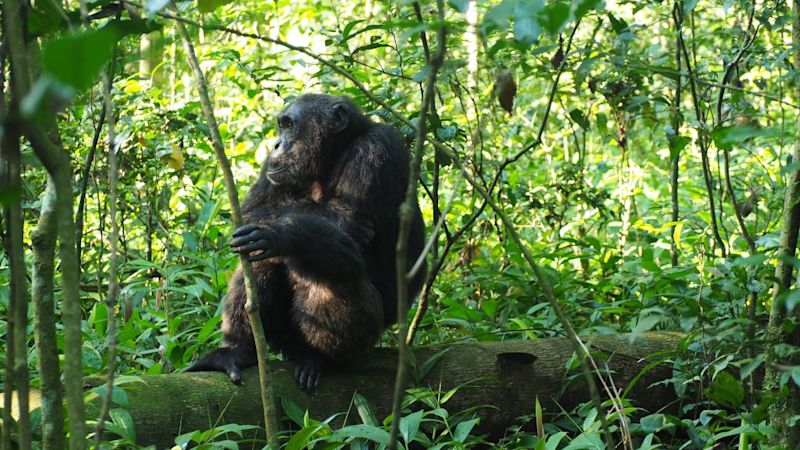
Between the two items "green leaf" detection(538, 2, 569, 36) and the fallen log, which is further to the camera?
the fallen log

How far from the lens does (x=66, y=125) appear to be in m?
6.65

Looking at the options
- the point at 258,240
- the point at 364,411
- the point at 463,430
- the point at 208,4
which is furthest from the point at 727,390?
the point at 208,4

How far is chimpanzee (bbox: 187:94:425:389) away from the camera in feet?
16.6

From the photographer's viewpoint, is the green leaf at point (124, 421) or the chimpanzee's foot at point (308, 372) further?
the chimpanzee's foot at point (308, 372)

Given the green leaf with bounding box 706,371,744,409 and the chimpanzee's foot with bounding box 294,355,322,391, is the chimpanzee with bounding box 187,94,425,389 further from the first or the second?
the green leaf with bounding box 706,371,744,409

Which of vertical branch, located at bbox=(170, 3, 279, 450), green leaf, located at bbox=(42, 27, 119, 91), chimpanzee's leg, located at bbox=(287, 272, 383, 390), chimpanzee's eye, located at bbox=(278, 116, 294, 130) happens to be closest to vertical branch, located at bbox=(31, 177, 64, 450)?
vertical branch, located at bbox=(170, 3, 279, 450)

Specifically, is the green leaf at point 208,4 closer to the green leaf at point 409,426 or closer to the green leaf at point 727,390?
the green leaf at point 409,426

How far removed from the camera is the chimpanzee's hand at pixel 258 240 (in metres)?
4.71

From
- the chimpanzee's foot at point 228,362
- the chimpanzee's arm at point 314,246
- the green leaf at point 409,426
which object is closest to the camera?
the green leaf at point 409,426

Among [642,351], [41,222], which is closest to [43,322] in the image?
[41,222]

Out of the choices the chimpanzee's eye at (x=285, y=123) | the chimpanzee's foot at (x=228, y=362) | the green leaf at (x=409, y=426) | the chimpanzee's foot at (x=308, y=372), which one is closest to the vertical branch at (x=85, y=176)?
the chimpanzee's foot at (x=228, y=362)

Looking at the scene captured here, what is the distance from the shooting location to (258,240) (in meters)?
4.80

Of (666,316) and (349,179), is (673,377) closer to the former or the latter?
(666,316)

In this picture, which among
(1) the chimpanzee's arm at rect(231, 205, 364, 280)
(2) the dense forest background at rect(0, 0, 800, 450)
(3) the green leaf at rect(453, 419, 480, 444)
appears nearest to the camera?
(2) the dense forest background at rect(0, 0, 800, 450)
